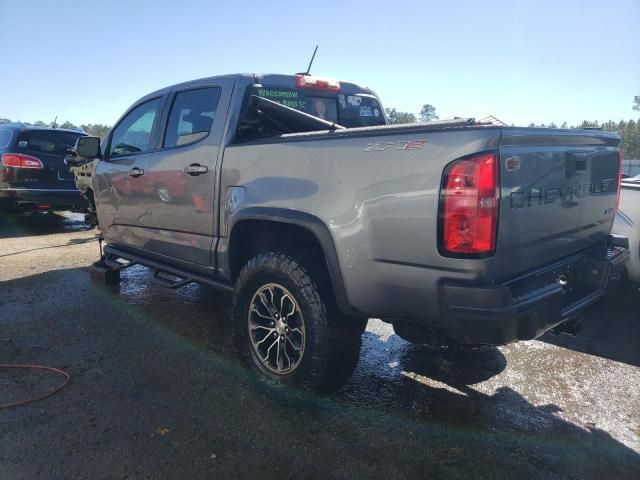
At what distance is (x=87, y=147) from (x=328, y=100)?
2521 mm

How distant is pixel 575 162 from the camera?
2648mm

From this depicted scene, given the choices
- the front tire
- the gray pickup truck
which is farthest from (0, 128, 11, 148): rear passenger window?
the front tire

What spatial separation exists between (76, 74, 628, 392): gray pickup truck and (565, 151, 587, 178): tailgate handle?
0.01 metres

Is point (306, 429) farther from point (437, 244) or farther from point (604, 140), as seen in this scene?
point (604, 140)

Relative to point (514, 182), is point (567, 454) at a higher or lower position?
lower

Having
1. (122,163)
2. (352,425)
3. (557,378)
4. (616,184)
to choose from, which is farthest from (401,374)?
(122,163)

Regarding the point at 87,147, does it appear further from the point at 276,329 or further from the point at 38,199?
the point at 38,199

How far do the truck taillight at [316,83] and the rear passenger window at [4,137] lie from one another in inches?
267

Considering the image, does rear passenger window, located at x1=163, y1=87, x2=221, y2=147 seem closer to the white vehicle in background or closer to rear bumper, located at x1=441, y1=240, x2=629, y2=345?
rear bumper, located at x1=441, y1=240, x2=629, y2=345

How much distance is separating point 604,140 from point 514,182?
1262 millimetres

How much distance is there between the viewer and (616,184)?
3.22 meters

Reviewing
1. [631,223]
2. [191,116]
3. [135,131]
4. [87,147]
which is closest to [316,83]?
[191,116]

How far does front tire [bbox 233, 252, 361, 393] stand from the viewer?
2738mm

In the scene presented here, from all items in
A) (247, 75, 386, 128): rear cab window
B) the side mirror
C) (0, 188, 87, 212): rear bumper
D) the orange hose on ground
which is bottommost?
the orange hose on ground
